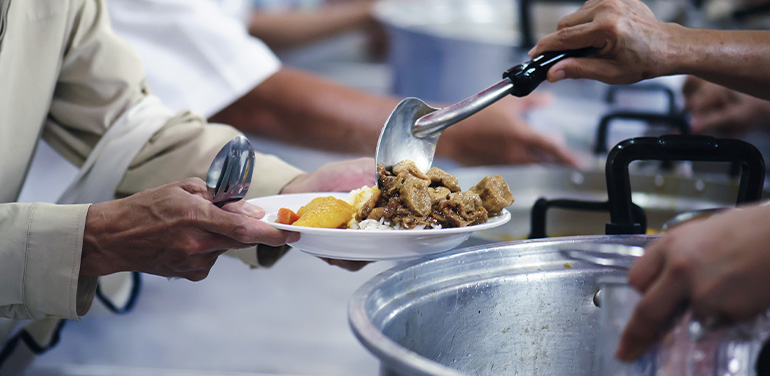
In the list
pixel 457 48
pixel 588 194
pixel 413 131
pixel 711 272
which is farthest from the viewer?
pixel 457 48

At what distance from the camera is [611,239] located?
2.51ft

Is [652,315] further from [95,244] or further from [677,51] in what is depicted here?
[95,244]

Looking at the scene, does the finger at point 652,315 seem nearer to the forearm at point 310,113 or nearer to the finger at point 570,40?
the finger at point 570,40

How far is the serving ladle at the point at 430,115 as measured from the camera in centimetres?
85

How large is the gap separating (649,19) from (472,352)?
0.54 meters

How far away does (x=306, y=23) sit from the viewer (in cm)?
360

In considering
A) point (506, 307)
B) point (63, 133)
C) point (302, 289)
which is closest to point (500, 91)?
point (506, 307)

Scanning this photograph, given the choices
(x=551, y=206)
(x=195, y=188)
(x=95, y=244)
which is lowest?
(x=95, y=244)

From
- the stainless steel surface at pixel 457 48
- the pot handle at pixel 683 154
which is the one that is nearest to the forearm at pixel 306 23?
A: the stainless steel surface at pixel 457 48

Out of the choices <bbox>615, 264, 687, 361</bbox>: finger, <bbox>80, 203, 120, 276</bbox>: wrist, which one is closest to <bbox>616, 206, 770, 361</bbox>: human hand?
<bbox>615, 264, 687, 361</bbox>: finger

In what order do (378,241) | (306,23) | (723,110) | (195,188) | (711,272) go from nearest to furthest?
(711,272) → (378,241) → (195,188) → (723,110) → (306,23)

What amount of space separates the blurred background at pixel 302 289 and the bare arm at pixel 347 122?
8 centimetres

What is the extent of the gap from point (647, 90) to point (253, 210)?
1.29m

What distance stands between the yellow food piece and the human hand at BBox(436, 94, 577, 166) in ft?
3.49
